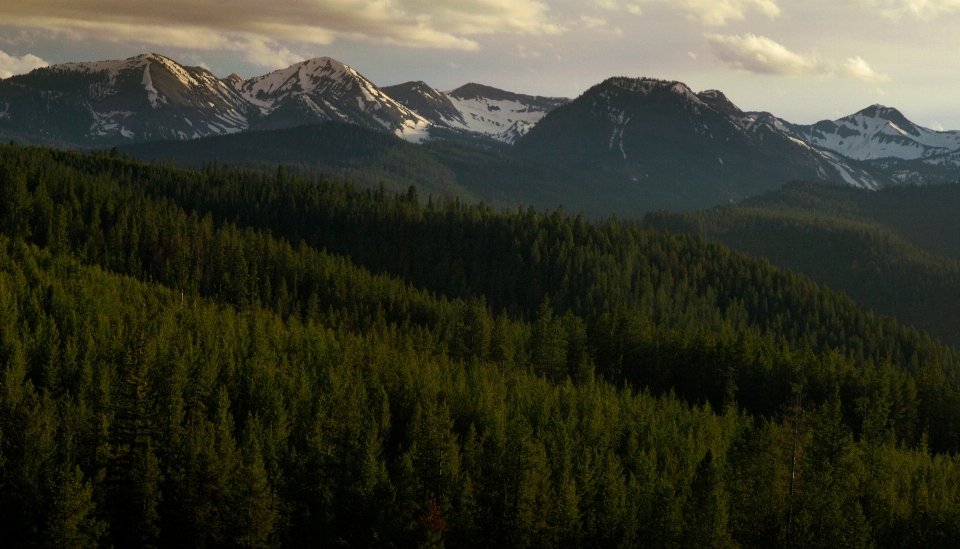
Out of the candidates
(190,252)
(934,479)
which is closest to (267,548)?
(934,479)

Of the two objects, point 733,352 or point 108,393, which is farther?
point 733,352

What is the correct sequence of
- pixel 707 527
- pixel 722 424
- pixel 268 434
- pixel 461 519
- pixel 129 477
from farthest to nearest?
pixel 722 424 → pixel 268 434 → pixel 129 477 → pixel 461 519 → pixel 707 527

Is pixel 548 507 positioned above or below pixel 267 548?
above

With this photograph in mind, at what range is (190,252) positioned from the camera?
172 m

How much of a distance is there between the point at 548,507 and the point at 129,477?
31.2 m

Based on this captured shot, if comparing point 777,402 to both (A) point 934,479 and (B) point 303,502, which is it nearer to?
(A) point 934,479

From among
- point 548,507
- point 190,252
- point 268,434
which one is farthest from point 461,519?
point 190,252

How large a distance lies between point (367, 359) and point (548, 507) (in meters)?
54.7

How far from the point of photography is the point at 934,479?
9088cm

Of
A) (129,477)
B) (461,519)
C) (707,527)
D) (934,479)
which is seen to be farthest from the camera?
(934,479)

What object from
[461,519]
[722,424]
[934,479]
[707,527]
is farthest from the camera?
[722,424]

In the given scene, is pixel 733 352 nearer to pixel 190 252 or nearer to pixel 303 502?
pixel 303 502

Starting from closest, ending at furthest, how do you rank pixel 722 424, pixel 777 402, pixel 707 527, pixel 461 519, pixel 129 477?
1. pixel 707 527
2. pixel 461 519
3. pixel 129 477
4. pixel 722 424
5. pixel 777 402

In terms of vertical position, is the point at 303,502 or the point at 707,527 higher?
the point at 707,527
